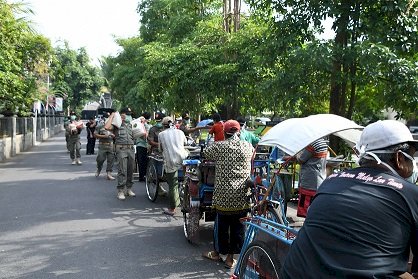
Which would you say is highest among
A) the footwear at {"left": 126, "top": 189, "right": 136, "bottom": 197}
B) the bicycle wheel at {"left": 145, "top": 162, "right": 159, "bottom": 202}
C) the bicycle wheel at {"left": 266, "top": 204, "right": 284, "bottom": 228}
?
the bicycle wheel at {"left": 266, "top": 204, "right": 284, "bottom": 228}

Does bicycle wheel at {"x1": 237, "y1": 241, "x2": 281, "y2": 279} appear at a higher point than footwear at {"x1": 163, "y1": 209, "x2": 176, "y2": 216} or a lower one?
higher

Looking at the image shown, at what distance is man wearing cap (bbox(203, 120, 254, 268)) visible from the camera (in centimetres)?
554

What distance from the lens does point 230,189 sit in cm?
555

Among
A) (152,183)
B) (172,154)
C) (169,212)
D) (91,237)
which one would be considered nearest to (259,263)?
(91,237)

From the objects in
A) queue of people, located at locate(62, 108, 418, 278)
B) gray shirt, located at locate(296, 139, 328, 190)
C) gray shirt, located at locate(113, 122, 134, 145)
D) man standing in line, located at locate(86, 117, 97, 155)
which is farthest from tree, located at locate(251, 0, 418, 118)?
man standing in line, located at locate(86, 117, 97, 155)

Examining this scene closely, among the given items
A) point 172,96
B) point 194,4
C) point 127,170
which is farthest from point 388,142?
point 194,4

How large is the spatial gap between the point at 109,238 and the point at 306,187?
2.95m

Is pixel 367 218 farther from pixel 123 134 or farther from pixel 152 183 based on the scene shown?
pixel 123 134

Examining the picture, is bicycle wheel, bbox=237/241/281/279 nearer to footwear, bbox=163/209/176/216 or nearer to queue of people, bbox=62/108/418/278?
queue of people, bbox=62/108/418/278

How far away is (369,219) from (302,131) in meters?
2.68

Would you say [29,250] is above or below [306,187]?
below

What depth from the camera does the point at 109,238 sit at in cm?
689

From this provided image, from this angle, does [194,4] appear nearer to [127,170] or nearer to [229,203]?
[127,170]

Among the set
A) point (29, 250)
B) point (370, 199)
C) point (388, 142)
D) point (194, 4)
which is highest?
point (194, 4)
